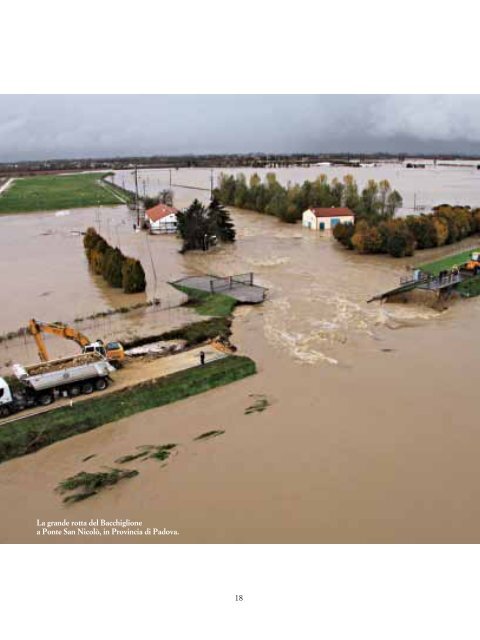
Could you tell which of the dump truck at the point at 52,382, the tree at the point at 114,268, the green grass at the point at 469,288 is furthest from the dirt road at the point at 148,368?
the green grass at the point at 469,288

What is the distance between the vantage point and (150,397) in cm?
1014

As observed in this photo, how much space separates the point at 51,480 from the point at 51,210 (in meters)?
39.2

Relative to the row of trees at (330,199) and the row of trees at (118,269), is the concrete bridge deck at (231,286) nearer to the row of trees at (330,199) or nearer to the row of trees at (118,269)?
the row of trees at (118,269)

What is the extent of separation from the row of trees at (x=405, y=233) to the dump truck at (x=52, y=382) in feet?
55.5

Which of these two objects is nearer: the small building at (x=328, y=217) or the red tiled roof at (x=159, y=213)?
the small building at (x=328, y=217)

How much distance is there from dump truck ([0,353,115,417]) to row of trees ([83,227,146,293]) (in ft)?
25.1

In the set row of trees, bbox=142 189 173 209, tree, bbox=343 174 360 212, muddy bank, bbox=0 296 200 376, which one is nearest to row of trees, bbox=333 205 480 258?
tree, bbox=343 174 360 212

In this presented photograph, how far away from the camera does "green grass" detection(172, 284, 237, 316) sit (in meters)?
15.6

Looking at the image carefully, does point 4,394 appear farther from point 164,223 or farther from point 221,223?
point 164,223

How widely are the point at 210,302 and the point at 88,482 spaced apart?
9127mm

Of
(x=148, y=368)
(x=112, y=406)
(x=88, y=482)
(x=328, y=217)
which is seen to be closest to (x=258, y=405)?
(x=148, y=368)

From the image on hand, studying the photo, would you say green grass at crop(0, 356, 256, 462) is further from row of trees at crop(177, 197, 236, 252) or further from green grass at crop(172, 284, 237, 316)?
row of trees at crop(177, 197, 236, 252)

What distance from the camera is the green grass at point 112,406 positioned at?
346 inches

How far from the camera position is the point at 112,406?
980 cm
